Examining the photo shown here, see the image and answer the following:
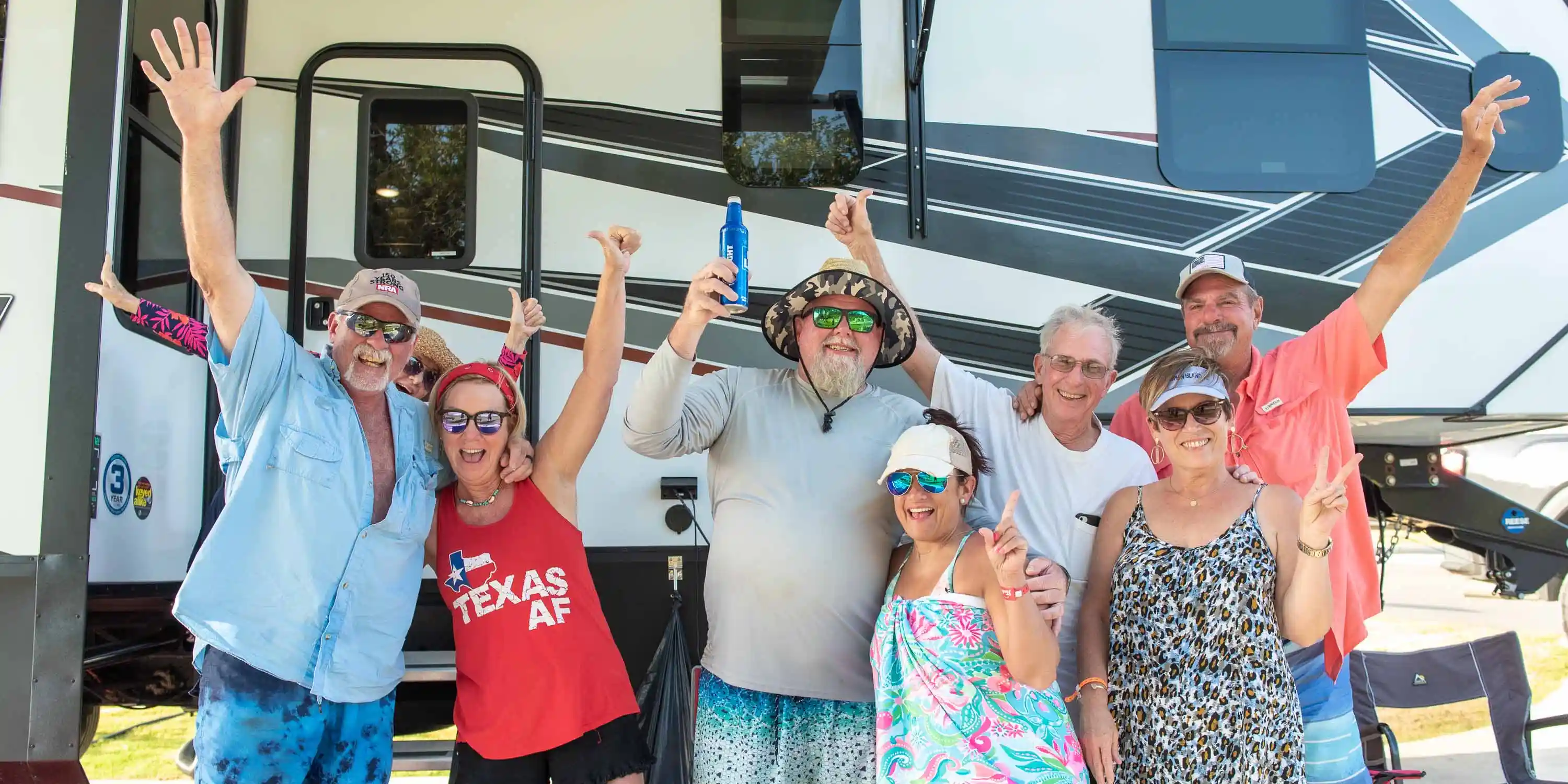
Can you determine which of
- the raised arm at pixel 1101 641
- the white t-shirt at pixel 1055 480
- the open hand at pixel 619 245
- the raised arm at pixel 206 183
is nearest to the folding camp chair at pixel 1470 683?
the white t-shirt at pixel 1055 480

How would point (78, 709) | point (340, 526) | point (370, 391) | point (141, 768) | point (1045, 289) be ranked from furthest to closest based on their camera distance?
point (141, 768) → point (1045, 289) → point (78, 709) → point (370, 391) → point (340, 526)

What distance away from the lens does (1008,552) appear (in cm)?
215

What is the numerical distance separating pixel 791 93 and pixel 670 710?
2.20 meters

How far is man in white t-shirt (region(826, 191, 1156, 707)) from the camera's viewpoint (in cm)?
269

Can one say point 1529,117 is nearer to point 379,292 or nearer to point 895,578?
point 895,578

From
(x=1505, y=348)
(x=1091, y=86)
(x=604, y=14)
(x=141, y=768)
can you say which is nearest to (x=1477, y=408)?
(x=1505, y=348)

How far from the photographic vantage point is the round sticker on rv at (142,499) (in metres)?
3.25

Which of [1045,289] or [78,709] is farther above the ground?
[1045,289]

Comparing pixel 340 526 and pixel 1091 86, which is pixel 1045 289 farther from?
pixel 340 526

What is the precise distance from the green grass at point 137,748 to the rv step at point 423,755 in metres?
3.04

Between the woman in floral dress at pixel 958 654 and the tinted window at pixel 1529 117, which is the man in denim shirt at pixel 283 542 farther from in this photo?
the tinted window at pixel 1529 117

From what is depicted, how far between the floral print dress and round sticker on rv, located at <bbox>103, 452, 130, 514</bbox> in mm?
2257

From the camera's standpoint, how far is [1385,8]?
4.11 metres

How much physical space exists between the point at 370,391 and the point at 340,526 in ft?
1.12
